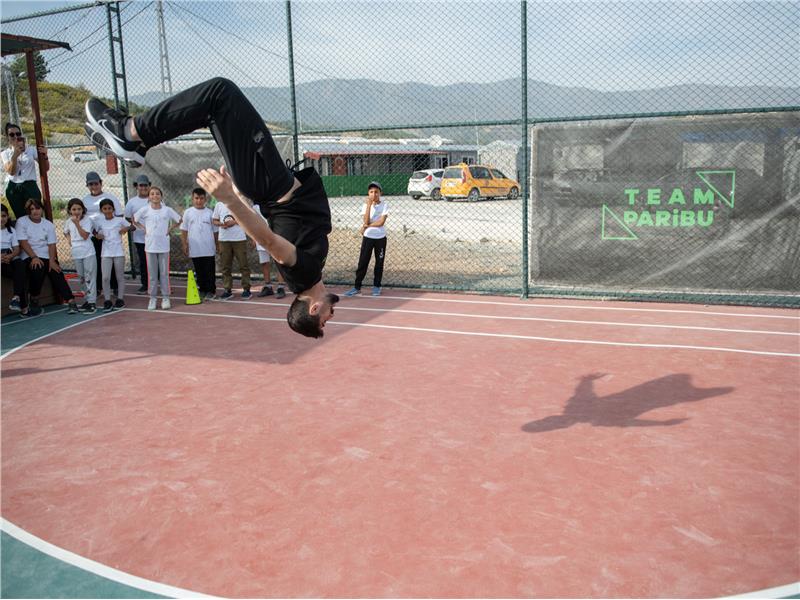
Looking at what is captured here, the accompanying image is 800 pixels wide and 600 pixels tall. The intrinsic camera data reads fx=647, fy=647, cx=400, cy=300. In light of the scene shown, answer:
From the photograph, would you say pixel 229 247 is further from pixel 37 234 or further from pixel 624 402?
pixel 624 402

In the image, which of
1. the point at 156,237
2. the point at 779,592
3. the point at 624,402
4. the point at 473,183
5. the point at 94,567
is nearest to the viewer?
the point at 779,592

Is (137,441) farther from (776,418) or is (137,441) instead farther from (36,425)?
(776,418)

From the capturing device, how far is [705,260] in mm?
9477

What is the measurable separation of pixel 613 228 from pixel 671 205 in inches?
34.3

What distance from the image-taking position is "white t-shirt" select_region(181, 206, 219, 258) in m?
11.0

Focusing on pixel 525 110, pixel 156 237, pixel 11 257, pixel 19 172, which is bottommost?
pixel 11 257

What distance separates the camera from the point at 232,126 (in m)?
4.25

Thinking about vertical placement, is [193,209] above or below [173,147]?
below

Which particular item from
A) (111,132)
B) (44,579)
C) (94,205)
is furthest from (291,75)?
(44,579)

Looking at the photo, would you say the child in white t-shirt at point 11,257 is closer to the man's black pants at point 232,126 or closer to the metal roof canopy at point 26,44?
the metal roof canopy at point 26,44

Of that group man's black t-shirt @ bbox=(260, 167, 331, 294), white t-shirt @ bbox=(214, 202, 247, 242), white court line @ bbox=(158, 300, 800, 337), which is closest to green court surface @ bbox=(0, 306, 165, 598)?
man's black t-shirt @ bbox=(260, 167, 331, 294)

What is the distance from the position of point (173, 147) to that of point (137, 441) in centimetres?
900

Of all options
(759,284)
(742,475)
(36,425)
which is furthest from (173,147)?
(742,475)

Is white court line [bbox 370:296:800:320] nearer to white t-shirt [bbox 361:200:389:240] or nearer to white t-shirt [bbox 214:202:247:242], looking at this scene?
white t-shirt [bbox 361:200:389:240]
